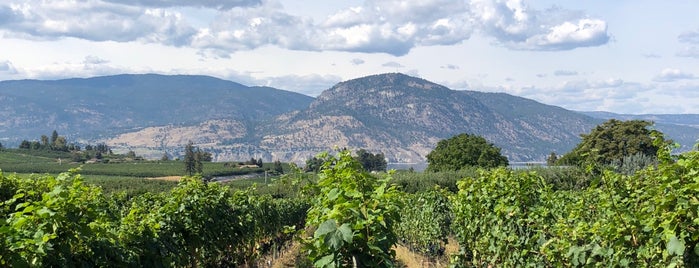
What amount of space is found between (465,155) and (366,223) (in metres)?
56.5

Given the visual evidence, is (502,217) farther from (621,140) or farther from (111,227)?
(621,140)

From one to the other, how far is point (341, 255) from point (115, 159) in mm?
123610

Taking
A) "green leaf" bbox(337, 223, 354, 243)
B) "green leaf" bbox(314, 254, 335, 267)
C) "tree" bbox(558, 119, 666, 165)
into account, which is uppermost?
"green leaf" bbox(337, 223, 354, 243)

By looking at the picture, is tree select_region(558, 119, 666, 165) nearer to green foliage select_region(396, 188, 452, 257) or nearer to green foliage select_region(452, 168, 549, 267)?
green foliage select_region(396, 188, 452, 257)

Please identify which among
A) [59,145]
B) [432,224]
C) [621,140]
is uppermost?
[621,140]

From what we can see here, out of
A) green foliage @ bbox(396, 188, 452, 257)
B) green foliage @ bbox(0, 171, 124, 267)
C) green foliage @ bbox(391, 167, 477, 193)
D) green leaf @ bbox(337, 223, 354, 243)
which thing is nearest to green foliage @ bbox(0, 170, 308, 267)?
green foliage @ bbox(0, 171, 124, 267)

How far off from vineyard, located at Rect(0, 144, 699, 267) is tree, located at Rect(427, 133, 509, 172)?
48074 millimetres

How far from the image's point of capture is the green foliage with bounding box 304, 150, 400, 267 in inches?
181

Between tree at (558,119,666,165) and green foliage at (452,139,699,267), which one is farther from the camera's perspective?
tree at (558,119,666,165)

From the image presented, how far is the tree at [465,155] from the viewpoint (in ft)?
193

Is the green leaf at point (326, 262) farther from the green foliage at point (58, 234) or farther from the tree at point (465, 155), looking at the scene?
the tree at point (465, 155)

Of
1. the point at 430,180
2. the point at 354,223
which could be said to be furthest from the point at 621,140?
the point at 354,223

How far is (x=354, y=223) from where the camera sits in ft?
15.9

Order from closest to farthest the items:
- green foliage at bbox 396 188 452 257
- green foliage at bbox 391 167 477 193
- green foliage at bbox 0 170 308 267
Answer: green foliage at bbox 0 170 308 267, green foliage at bbox 396 188 452 257, green foliage at bbox 391 167 477 193
